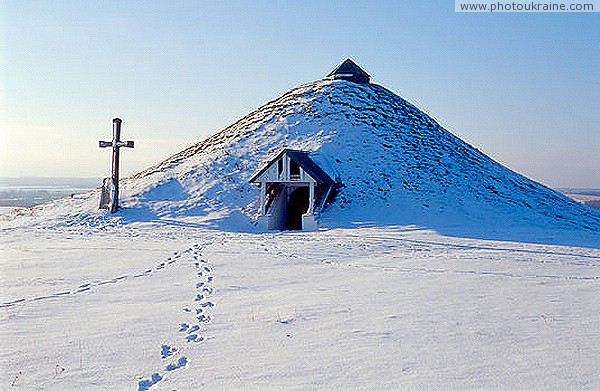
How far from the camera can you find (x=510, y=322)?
30.1ft

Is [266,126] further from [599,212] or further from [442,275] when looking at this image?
[442,275]

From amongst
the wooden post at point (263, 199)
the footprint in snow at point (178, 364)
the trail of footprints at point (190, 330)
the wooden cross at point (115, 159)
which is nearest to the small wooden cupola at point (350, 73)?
the wooden post at point (263, 199)

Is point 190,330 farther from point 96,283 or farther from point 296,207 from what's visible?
point 296,207

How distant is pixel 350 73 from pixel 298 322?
42.5 m

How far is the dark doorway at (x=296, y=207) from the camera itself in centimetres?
3588

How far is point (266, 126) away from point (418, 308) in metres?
35.0

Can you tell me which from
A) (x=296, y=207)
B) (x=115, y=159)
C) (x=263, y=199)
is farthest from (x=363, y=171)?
(x=115, y=159)

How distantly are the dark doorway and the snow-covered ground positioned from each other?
1743cm

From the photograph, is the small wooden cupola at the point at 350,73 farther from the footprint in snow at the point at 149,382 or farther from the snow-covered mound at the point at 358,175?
the footprint in snow at the point at 149,382

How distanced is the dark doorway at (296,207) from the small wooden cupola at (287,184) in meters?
0.68

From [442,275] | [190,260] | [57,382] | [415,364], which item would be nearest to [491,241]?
[442,275]

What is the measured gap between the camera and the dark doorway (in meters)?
35.9

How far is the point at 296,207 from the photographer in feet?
121

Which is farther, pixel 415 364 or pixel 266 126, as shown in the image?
pixel 266 126
